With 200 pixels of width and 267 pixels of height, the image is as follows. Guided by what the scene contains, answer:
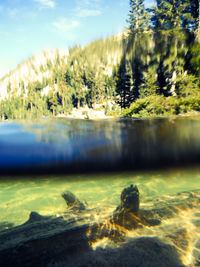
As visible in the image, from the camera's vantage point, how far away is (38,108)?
588 cm

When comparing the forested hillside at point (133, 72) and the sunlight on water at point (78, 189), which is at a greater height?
the forested hillside at point (133, 72)

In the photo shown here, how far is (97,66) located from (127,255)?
185 inches

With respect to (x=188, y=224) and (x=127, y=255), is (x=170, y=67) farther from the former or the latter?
(x=127, y=255)

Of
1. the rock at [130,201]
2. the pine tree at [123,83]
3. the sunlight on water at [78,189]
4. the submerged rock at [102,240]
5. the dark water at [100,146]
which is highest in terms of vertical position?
the pine tree at [123,83]

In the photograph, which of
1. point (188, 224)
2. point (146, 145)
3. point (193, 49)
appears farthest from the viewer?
point (146, 145)

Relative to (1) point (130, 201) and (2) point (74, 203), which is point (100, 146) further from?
(1) point (130, 201)

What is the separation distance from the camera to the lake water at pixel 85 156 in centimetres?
526

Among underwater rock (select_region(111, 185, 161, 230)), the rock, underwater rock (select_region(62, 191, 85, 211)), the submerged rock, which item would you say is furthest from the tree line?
the submerged rock

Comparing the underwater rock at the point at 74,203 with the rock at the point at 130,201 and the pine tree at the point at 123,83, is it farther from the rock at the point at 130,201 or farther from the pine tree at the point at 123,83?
the pine tree at the point at 123,83

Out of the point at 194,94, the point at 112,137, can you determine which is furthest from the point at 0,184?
the point at 194,94

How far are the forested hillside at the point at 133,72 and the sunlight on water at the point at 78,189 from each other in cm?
288

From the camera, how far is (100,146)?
5.48 m

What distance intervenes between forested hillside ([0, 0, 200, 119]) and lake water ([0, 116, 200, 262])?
952mm

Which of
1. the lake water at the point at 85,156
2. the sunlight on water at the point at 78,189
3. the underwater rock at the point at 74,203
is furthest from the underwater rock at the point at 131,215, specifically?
the sunlight on water at the point at 78,189
